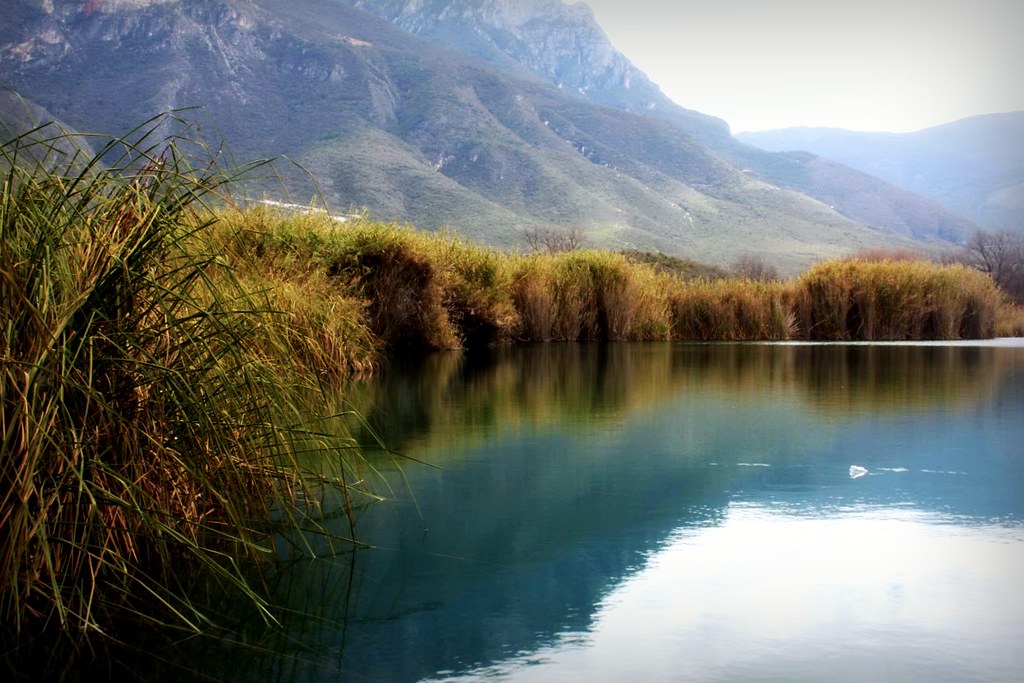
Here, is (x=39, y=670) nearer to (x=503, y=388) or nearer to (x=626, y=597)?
(x=626, y=597)

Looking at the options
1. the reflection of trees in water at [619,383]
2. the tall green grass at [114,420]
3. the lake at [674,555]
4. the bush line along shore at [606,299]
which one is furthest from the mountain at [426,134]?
the tall green grass at [114,420]

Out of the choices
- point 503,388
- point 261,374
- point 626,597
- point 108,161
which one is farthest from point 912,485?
point 108,161

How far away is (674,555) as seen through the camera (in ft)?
9.68

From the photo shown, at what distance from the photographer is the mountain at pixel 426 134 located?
9038 cm

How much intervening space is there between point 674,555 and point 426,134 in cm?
12225

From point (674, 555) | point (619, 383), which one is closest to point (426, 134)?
point (619, 383)

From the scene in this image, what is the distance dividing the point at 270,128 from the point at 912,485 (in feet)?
379

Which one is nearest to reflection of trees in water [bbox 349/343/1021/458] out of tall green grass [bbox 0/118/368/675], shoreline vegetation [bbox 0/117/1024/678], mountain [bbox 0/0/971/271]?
shoreline vegetation [bbox 0/117/1024/678]

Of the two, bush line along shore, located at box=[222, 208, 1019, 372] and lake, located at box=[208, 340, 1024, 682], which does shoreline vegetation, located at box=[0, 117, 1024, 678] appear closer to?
lake, located at box=[208, 340, 1024, 682]

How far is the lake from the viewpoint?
2150 mm

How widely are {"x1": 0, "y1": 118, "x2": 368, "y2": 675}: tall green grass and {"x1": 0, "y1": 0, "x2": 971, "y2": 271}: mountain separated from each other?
75.0m

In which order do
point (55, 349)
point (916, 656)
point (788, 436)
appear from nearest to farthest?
point (916, 656)
point (55, 349)
point (788, 436)

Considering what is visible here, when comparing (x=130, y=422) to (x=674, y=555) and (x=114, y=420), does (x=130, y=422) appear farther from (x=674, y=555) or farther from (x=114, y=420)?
(x=674, y=555)

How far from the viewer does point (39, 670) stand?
2.00 metres
